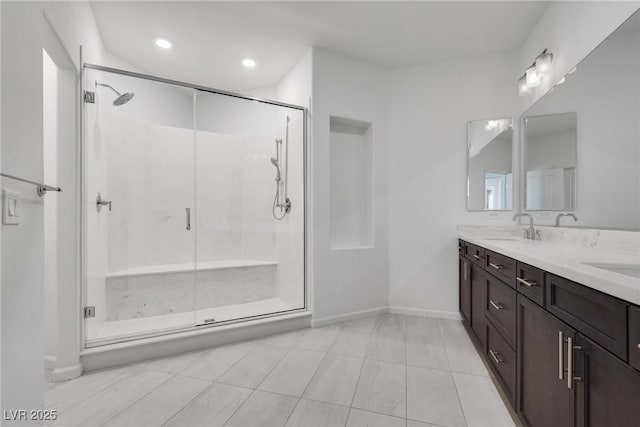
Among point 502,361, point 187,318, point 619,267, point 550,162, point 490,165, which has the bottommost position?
point 187,318

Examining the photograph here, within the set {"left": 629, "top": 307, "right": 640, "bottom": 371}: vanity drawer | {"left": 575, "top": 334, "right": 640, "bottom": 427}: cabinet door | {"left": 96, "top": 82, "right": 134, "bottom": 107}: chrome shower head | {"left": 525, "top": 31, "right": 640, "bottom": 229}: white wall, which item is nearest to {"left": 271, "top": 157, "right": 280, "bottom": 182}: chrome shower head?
{"left": 96, "top": 82, "right": 134, "bottom": 107}: chrome shower head

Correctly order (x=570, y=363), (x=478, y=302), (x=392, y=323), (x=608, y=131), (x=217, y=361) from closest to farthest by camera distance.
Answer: (x=570, y=363), (x=608, y=131), (x=217, y=361), (x=478, y=302), (x=392, y=323)

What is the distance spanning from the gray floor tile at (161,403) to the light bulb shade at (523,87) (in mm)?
3462

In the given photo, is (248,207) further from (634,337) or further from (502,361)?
(634,337)

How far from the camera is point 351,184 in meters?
3.21

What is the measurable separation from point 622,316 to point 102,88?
3236 mm

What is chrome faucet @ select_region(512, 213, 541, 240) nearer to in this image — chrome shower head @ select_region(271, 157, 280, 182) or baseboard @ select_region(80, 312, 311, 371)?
baseboard @ select_region(80, 312, 311, 371)

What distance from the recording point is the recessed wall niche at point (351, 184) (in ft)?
10.3

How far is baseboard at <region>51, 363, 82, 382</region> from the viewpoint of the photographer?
71.7 inches

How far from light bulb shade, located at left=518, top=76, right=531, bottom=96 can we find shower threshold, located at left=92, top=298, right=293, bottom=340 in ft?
9.86

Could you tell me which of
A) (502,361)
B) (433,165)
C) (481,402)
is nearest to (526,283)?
(502,361)

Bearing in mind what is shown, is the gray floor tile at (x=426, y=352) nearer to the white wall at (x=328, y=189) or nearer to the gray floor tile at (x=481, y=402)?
the gray floor tile at (x=481, y=402)

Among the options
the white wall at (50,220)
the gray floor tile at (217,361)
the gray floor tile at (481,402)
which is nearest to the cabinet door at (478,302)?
the gray floor tile at (481,402)

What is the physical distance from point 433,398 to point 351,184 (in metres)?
2.11
